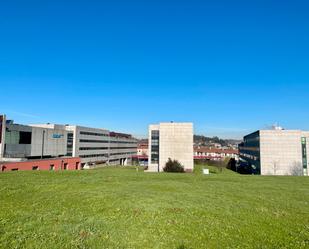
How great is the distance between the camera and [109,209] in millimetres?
10727

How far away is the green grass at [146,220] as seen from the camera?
755 centimetres

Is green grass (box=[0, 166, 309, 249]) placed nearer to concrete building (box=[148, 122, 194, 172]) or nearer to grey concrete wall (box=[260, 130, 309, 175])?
concrete building (box=[148, 122, 194, 172])

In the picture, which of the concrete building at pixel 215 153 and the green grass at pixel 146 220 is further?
the concrete building at pixel 215 153

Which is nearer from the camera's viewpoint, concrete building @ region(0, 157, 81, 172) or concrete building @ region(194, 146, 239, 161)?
concrete building @ region(0, 157, 81, 172)

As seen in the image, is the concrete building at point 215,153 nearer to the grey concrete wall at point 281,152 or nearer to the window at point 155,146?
the window at point 155,146

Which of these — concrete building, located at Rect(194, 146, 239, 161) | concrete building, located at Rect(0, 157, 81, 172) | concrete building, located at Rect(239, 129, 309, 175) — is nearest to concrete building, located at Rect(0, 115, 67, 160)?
concrete building, located at Rect(0, 157, 81, 172)

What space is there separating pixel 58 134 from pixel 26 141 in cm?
1454

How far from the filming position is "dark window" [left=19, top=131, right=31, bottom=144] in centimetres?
6125

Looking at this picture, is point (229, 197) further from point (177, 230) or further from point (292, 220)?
point (177, 230)

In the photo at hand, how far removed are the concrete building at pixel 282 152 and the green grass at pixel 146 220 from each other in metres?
68.8

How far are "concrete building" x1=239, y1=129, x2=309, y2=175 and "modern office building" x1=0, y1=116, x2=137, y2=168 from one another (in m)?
61.4

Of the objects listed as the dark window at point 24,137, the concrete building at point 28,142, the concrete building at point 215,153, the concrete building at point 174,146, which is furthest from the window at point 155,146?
the concrete building at point 215,153

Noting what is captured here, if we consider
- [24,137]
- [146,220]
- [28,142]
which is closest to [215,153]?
[28,142]

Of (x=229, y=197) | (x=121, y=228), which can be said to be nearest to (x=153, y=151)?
(x=229, y=197)
